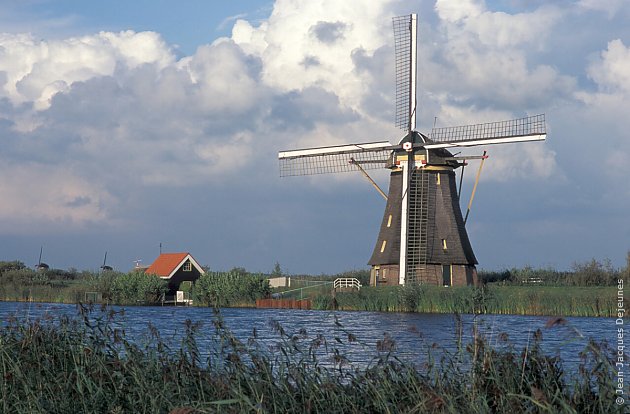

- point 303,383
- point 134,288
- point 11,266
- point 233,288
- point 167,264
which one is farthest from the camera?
point 11,266

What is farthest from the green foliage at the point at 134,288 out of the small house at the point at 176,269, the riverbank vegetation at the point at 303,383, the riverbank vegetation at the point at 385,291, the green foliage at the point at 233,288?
the riverbank vegetation at the point at 303,383

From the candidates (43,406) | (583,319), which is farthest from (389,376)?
(583,319)

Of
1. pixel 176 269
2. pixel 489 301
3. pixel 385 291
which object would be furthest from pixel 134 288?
pixel 489 301

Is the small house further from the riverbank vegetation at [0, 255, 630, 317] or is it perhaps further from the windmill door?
the windmill door

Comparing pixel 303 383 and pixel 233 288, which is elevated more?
pixel 233 288

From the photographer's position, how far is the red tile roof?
4319cm

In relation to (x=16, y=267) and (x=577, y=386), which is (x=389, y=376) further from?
(x=16, y=267)

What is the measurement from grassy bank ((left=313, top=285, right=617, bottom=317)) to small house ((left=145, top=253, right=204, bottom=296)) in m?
15.1

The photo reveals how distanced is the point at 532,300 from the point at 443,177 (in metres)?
7.34

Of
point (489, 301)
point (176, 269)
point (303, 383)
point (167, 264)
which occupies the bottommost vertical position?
point (303, 383)

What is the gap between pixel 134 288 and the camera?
40875 millimetres

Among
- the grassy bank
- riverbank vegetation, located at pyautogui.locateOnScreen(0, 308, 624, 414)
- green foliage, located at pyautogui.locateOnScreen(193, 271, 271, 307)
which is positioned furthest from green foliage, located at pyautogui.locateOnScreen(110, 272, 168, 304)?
riverbank vegetation, located at pyautogui.locateOnScreen(0, 308, 624, 414)

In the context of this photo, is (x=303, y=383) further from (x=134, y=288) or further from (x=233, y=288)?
(x=134, y=288)

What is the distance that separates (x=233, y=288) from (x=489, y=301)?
14.0m
